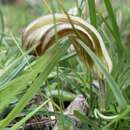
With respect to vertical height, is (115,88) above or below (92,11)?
below

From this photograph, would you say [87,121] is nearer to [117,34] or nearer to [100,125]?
[100,125]

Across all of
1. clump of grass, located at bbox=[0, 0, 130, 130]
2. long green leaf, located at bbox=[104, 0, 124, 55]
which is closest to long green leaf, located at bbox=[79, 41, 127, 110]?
clump of grass, located at bbox=[0, 0, 130, 130]

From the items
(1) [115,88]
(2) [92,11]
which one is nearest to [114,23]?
(2) [92,11]

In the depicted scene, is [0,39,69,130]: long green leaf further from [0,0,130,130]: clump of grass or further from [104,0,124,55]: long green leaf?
[104,0,124,55]: long green leaf

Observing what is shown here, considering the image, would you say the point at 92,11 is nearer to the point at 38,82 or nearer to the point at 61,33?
the point at 61,33

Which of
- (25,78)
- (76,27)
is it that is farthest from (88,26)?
(25,78)

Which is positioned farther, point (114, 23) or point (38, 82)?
point (114, 23)

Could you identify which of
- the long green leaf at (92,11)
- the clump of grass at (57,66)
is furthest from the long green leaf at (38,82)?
the long green leaf at (92,11)

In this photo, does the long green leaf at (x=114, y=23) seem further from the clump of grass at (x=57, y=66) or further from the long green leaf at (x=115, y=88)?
the long green leaf at (x=115, y=88)
